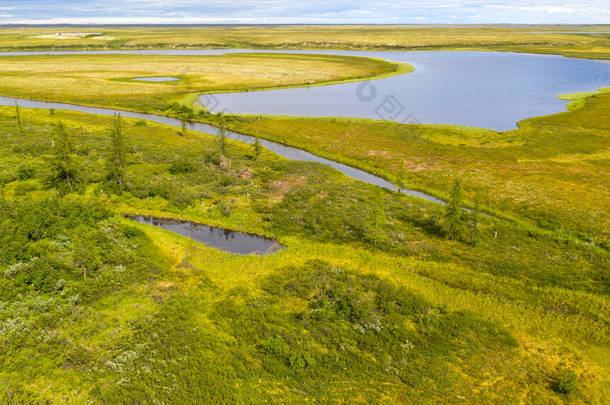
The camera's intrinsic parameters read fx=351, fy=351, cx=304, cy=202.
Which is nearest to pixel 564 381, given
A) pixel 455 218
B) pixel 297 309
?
pixel 297 309

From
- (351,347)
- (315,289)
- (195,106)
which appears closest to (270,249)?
(315,289)

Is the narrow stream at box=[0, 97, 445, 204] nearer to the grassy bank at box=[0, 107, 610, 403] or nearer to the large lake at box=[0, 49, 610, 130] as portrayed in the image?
the grassy bank at box=[0, 107, 610, 403]

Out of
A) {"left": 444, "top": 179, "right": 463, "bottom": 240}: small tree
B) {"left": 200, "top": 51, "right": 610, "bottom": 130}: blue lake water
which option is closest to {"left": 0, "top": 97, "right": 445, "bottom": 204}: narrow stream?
{"left": 444, "top": 179, "right": 463, "bottom": 240}: small tree

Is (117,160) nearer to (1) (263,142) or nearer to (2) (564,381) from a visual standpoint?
(1) (263,142)

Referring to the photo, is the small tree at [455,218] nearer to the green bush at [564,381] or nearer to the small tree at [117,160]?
the green bush at [564,381]

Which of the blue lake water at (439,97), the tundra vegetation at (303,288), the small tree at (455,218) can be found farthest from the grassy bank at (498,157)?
the small tree at (455,218)

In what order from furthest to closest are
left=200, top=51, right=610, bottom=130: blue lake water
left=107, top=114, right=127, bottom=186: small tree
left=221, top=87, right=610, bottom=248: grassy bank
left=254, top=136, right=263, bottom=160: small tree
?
1. left=200, top=51, right=610, bottom=130: blue lake water
2. left=254, top=136, right=263, bottom=160: small tree
3. left=107, top=114, right=127, bottom=186: small tree
4. left=221, top=87, right=610, bottom=248: grassy bank
